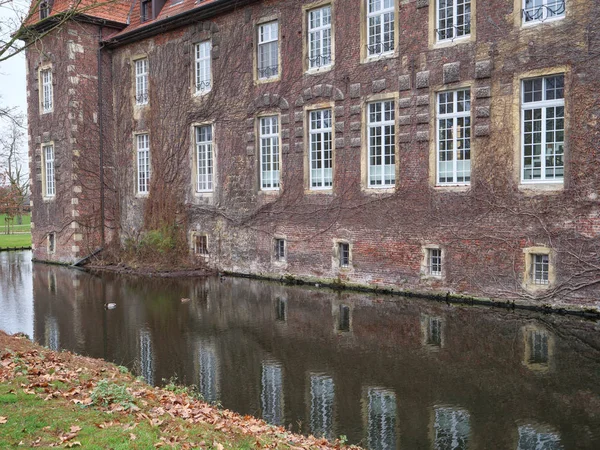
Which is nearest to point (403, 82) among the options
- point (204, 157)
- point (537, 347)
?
point (537, 347)

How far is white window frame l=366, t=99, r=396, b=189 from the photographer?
14.9 m

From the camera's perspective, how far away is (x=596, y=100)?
37.7 feet

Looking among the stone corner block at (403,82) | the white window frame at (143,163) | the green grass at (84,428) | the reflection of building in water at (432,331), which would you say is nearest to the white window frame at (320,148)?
the stone corner block at (403,82)

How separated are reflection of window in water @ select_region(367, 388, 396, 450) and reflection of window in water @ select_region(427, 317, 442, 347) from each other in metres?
2.59

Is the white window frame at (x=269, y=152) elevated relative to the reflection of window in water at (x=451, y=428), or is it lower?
elevated

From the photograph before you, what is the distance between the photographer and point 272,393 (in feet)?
25.0

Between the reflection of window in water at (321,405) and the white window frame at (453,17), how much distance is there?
8.86 metres

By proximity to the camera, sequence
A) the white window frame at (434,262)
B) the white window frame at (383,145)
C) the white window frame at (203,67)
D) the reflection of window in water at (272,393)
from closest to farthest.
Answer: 1. the reflection of window in water at (272,393)
2. the white window frame at (434,262)
3. the white window frame at (383,145)
4. the white window frame at (203,67)

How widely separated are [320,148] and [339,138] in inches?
36.7

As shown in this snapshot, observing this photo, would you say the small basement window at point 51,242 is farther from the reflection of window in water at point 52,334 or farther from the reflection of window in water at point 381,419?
the reflection of window in water at point 381,419

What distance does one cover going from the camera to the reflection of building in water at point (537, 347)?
8594mm

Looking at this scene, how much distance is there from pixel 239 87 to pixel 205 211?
4.18 m

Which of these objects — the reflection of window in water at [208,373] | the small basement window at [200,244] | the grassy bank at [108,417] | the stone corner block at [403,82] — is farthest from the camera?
the small basement window at [200,244]

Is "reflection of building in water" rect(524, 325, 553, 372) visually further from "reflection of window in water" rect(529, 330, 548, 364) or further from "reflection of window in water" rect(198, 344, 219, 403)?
"reflection of window in water" rect(198, 344, 219, 403)
